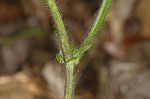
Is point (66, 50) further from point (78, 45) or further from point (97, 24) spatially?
point (78, 45)

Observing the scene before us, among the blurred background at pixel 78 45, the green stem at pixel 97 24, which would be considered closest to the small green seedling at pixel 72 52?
the green stem at pixel 97 24

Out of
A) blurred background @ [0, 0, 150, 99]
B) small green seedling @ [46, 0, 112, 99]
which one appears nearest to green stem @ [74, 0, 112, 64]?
small green seedling @ [46, 0, 112, 99]

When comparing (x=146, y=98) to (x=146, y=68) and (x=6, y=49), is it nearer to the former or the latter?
(x=146, y=68)

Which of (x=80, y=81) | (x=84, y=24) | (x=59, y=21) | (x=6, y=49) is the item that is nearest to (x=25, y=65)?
(x=6, y=49)

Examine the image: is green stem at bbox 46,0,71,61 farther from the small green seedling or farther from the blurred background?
the blurred background

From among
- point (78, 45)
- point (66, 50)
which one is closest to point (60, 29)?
point (66, 50)

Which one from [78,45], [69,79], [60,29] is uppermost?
[60,29]

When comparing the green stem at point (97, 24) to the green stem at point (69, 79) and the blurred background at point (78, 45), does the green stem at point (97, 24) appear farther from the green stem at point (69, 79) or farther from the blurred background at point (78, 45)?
the blurred background at point (78, 45)
